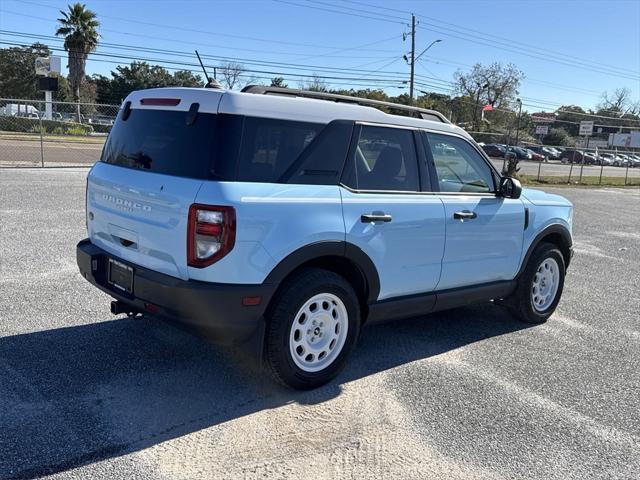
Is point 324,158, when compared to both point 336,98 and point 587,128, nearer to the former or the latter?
point 336,98

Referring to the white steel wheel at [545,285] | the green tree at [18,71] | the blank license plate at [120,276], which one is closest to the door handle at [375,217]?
the blank license plate at [120,276]

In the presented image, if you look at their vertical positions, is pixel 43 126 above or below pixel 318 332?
above

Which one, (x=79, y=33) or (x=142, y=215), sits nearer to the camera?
(x=142, y=215)

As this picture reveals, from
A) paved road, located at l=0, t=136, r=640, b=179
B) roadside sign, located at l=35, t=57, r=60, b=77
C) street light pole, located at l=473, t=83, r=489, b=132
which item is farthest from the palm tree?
street light pole, located at l=473, t=83, r=489, b=132

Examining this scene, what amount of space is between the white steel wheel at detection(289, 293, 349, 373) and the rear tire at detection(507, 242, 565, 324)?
2302 mm

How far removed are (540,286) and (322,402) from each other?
9.91 ft

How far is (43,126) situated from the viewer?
81.9ft

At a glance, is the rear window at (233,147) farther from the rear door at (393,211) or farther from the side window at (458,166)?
the side window at (458,166)

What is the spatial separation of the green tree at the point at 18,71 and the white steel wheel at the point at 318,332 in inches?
2919

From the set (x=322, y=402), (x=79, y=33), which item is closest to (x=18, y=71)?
(x=79, y=33)

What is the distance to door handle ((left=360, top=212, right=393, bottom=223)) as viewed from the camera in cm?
397

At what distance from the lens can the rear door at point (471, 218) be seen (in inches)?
183

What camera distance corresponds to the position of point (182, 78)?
217 ft

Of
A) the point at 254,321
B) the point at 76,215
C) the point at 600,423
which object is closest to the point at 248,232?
the point at 254,321
